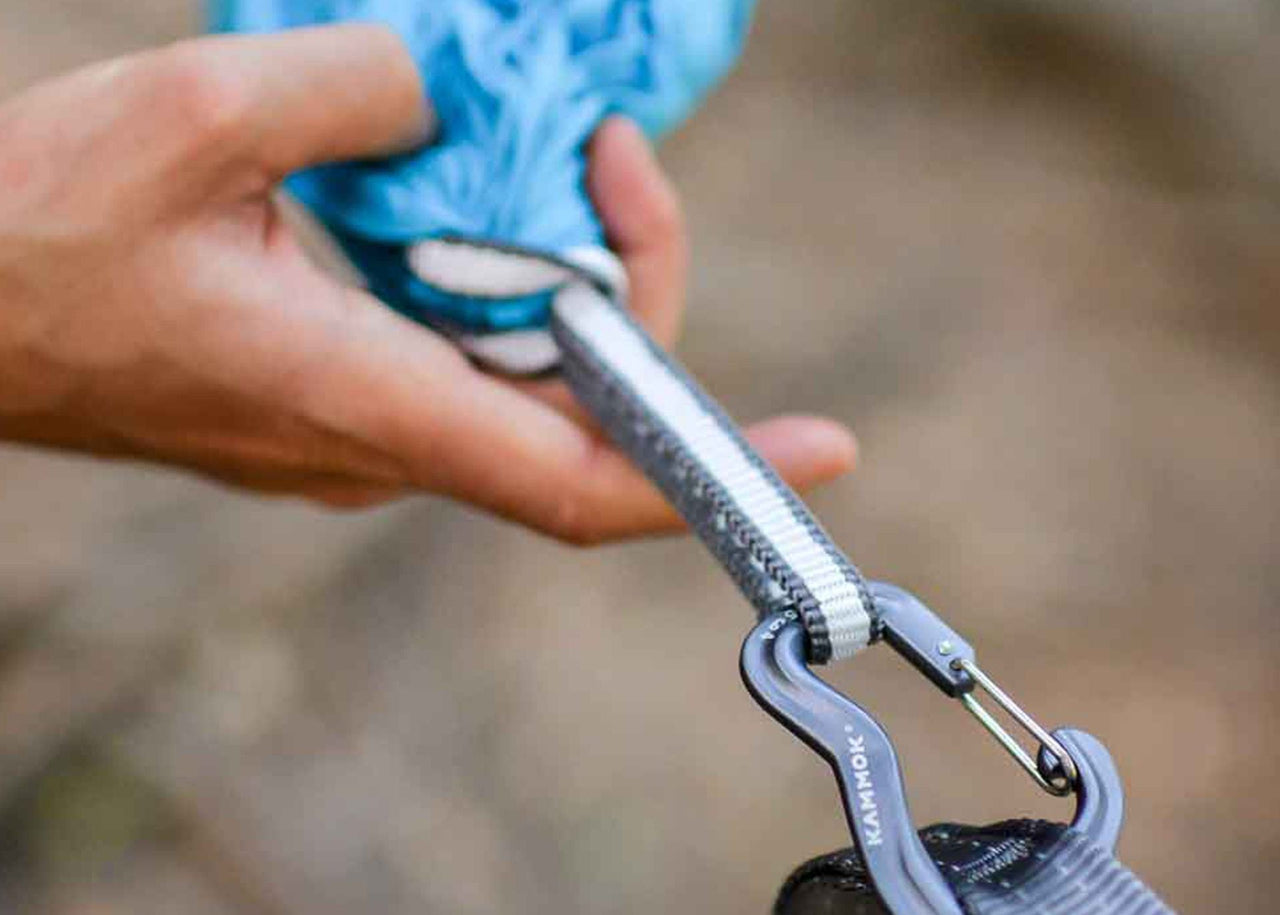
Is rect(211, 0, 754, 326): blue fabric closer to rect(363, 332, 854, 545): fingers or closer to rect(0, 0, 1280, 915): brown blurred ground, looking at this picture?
rect(363, 332, 854, 545): fingers

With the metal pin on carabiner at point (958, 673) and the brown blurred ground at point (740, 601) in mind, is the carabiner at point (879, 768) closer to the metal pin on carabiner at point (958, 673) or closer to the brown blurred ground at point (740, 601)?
the metal pin on carabiner at point (958, 673)

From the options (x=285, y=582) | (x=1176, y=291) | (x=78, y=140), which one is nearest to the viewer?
(x=78, y=140)


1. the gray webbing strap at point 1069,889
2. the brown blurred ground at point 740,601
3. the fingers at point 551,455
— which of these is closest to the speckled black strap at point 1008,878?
the gray webbing strap at point 1069,889

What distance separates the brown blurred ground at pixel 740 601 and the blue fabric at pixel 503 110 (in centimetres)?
40

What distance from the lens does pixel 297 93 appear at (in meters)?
0.60

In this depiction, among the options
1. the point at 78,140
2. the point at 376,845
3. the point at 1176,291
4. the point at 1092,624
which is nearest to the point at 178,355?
the point at 78,140

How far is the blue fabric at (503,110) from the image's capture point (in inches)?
25.7

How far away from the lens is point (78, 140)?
59 cm

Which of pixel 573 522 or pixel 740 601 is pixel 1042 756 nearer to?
pixel 573 522

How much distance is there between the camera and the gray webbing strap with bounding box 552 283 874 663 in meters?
0.41

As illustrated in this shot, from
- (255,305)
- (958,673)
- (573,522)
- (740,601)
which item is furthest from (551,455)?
(740,601)

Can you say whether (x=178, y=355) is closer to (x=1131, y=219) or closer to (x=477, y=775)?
(x=477, y=775)

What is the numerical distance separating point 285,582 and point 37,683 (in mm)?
176

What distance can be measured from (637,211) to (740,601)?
456 millimetres
